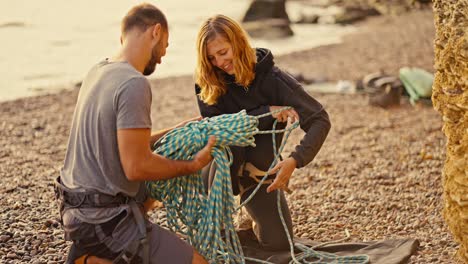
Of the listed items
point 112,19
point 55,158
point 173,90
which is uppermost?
point 55,158

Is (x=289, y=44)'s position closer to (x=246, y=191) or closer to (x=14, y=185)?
(x=14, y=185)

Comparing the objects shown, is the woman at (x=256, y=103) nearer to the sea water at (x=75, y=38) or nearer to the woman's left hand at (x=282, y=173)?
the woman's left hand at (x=282, y=173)

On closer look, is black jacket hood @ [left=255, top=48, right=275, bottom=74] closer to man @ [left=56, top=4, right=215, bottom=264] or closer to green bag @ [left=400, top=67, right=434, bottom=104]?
man @ [left=56, top=4, right=215, bottom=264]

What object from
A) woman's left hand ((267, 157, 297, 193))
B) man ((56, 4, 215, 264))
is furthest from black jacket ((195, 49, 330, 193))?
man ((56, 4, 215, 264))

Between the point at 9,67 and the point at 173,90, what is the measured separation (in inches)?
218

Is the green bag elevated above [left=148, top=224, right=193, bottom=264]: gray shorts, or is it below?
below

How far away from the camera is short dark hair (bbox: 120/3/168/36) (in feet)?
13.2

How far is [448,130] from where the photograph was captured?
4.23 m

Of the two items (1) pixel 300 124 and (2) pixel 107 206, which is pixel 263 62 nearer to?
(1) pixel 300 124

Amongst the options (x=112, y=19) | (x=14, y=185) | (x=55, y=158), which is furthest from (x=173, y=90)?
(x=112, y=19)

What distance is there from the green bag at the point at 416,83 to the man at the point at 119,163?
636 cm

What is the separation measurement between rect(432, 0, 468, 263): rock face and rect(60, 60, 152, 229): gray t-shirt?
1682 millimetres

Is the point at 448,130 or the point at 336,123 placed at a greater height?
the point at 448,130

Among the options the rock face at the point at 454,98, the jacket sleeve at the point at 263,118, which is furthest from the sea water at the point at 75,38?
the rock face at the point at 454,98
